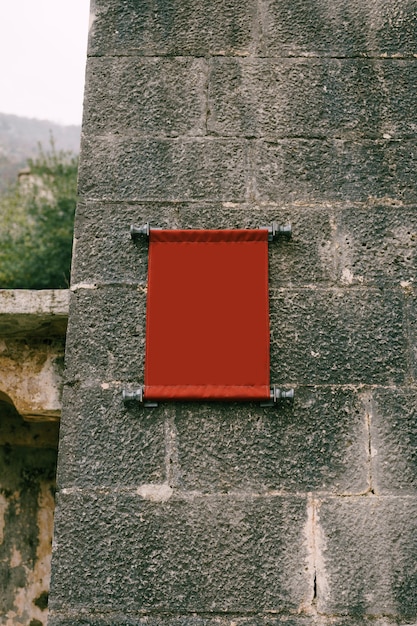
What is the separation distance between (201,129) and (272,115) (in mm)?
248

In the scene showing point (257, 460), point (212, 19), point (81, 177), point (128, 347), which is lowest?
point (257, 460)

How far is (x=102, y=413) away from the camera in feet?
6.55

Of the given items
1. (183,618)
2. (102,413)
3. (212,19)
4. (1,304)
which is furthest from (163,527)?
(212,19)

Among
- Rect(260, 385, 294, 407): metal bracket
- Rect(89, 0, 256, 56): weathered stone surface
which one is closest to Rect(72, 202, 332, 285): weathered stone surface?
Rect(260, 385, 294, 407): metal bracket

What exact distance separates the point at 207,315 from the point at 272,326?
0.69 ft

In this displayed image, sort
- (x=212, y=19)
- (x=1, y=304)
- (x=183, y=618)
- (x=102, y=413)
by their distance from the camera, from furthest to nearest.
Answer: (x=212, y=19)
(x=1, y=304)
(x=102, y=413)
(x=183, y=618)

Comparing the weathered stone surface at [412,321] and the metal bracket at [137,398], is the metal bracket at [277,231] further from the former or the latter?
the metal bracket at [137,398]

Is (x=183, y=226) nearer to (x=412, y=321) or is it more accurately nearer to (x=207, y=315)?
(x=207, y=315)

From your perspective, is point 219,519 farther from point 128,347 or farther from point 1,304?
point 1,304

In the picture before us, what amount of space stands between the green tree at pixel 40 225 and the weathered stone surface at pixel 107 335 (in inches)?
355

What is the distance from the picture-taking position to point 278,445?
197cm

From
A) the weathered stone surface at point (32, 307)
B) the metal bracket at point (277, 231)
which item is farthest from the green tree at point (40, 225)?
the metal bracket at point (277, 231)

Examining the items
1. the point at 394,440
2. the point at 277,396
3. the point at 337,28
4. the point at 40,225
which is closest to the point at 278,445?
the point at 277,396

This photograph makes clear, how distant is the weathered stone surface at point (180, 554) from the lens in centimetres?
187
